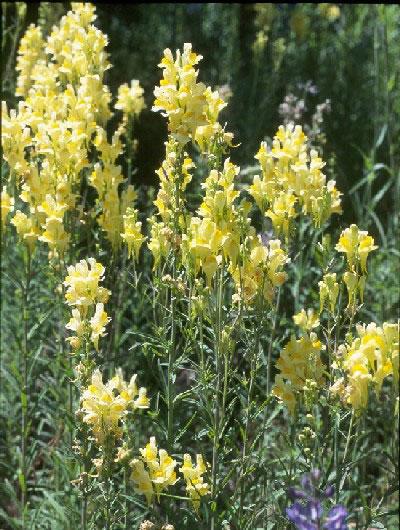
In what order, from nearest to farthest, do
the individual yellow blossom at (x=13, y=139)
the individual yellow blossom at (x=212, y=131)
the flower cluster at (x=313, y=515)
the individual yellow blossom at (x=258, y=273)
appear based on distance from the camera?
the flower cluster at (x=313, y=515)
the individual yellow blossom at (x=258, y=273)
the individual yellow blossom at (x=212, y=131)
the individual yellow blossom at (x=13, y=139)

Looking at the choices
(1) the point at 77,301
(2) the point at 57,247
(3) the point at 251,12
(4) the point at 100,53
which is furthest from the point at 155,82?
(1) the point at 77,301

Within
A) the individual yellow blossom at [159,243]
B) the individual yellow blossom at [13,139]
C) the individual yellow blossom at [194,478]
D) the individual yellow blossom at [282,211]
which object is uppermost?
the individual yellow blossom at [13,139]

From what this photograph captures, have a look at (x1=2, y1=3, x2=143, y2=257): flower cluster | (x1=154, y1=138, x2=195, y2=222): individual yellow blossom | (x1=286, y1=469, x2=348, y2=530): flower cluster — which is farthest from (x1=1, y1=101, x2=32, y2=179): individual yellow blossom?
(x1=286, y1=469, x2=348, y2=530): flower cluster

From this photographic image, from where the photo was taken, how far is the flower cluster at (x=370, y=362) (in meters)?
2.50

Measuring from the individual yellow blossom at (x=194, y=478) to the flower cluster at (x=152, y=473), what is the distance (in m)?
0.08

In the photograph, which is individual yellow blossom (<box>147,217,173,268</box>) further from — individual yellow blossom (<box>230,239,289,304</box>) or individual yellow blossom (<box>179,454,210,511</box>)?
individual yellow blossom (<box>179,454,210,511</box>)

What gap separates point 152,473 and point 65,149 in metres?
1.36

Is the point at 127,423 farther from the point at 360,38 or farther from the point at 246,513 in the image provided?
the point at 360,38

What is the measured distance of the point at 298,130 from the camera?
3479 millimetres

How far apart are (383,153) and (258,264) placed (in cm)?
469

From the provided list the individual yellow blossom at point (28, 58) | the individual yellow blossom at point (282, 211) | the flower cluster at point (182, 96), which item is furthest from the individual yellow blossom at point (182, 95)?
the individual yellow blossom at point (28, 58)

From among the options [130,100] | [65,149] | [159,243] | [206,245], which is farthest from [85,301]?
[130,100]

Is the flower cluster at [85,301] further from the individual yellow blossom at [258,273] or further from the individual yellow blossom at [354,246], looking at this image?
the individual yellow blossom at [354,246]

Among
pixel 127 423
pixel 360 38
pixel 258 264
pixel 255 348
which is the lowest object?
pixel 127 423
